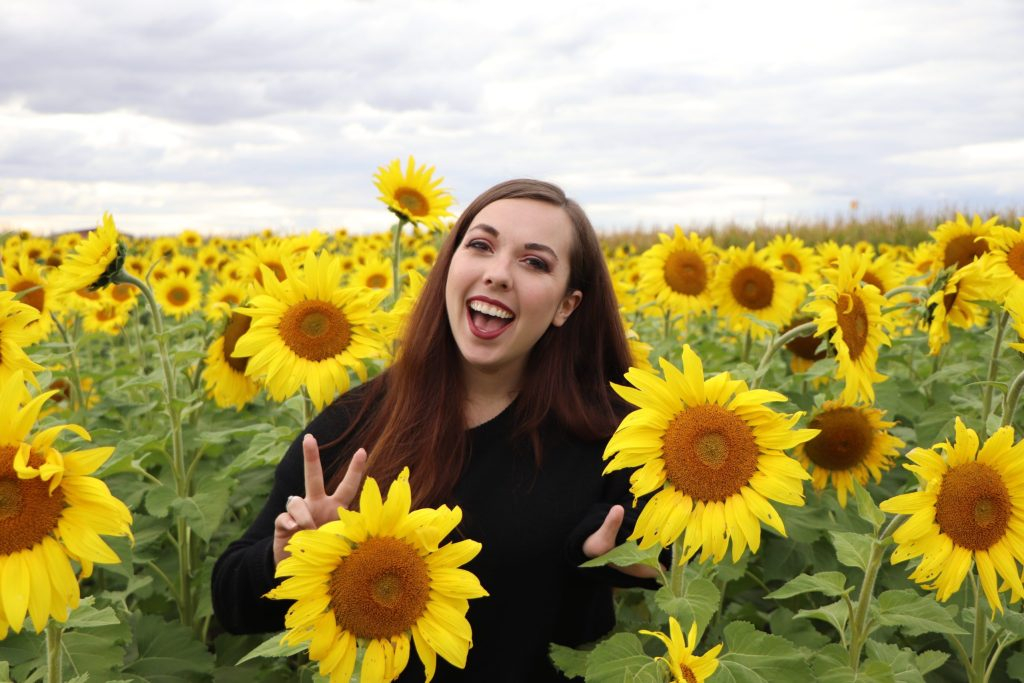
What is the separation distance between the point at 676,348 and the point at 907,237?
634 inches

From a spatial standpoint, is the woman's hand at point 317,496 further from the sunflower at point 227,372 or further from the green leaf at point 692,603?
the sunflower at point 227,372

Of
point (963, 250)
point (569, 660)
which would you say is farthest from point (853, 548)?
point (963, 250)

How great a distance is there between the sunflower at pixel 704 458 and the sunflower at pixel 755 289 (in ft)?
10.7

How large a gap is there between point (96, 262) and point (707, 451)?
2.75m

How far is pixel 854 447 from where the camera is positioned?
3789 mm

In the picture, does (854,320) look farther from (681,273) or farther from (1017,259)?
(681,273)

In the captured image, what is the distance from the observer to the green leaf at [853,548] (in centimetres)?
255

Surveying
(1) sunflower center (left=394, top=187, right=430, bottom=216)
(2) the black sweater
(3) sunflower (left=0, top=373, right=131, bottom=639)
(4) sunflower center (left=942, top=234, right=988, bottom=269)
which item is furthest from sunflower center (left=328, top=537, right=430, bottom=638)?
(1) sunflower center (left=394, top=187, right=430, bottom=216)

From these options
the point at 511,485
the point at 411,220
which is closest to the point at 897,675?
the point at 511,485

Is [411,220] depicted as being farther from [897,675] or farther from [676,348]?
[897,675]

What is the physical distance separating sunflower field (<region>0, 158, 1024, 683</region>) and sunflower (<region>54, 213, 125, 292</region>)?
0.5 inches

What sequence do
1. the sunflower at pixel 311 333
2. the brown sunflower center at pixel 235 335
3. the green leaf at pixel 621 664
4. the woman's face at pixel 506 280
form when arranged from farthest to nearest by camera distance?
the brown sunflower center at pixel 235 335
the sunflower at pixel 311 333
the woman's face at pixel 506 280
the green leaf at pixel 621 664

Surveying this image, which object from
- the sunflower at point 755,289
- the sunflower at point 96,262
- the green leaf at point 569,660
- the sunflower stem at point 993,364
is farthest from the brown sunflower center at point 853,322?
the sunflower at point 96,262

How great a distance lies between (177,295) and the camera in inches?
310
